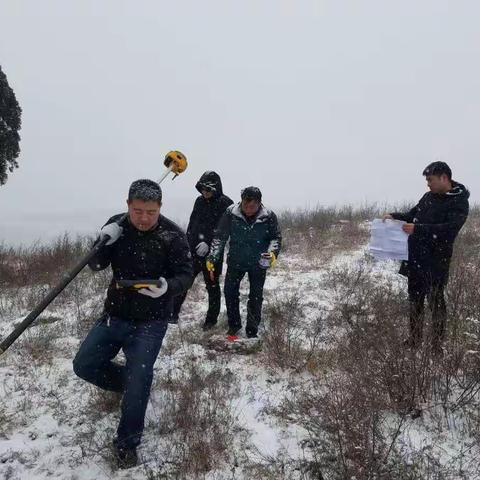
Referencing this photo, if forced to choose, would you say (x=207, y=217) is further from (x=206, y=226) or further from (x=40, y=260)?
(x=40, y=260)

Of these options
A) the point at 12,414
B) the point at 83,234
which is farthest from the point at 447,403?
the point at 83,234

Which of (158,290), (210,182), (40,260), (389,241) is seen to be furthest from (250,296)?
(40,260)

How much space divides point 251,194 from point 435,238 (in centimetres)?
179

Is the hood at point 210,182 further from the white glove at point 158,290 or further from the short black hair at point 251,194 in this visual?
the white glove at point 158,290

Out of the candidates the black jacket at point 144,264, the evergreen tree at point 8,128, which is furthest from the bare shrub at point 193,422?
the evergreen tree at point 8,128

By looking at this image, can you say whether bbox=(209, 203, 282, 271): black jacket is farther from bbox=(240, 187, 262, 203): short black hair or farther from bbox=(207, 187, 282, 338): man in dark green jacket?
bbox=(240, 187, 262, 203): short black hair

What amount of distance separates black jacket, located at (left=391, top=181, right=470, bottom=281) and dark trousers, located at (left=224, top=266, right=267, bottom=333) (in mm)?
1546

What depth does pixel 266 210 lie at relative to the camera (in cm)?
461

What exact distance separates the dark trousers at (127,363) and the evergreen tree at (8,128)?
466 inches

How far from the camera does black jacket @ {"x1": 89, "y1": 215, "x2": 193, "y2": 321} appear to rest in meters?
2.88

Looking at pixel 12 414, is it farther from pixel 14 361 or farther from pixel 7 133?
pixel 7 133

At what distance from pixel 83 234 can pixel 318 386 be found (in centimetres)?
896

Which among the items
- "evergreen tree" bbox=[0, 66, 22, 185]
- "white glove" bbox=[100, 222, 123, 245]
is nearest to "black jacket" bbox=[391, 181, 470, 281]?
"white glove" bbox=[100, 222, 123, 245]

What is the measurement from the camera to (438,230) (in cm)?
378
